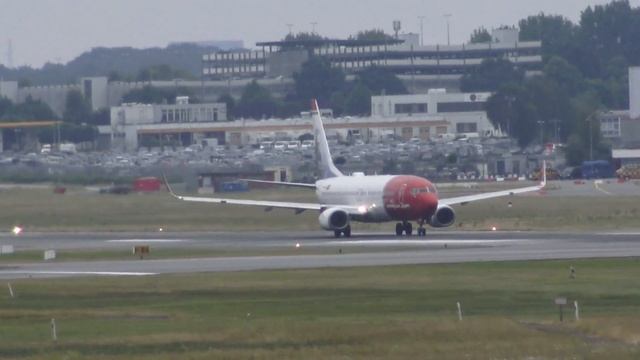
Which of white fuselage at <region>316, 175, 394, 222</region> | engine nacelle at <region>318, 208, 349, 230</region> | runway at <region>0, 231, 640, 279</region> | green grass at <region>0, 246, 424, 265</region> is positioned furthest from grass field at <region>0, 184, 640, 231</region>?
green grass at <region>0, 246, 424, 265</region>

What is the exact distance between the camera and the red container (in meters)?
131

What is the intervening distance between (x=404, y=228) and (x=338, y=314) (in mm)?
36883

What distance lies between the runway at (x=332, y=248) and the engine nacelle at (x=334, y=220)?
63cm

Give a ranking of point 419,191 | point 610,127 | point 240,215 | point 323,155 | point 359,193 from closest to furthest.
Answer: point 419,191, point 359,193, point 323,155, point 240,215, point 610,127

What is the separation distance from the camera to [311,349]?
126 ft

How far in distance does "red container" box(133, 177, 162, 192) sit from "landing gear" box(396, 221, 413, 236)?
50335 millimetres

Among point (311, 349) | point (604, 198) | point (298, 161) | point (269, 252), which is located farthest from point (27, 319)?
point (298, 161)

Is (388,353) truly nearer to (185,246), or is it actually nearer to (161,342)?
(161,342)

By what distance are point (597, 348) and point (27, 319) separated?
50.5ft

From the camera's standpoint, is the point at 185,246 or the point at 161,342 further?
the point at 185,246

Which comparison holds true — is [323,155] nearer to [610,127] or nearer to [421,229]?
[421,229]

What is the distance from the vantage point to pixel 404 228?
270 feet

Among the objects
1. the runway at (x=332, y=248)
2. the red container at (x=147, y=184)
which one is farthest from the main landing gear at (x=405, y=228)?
the red container at (x=147, y=184)

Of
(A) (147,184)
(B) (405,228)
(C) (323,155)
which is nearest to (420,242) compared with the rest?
(B) (405,228)
